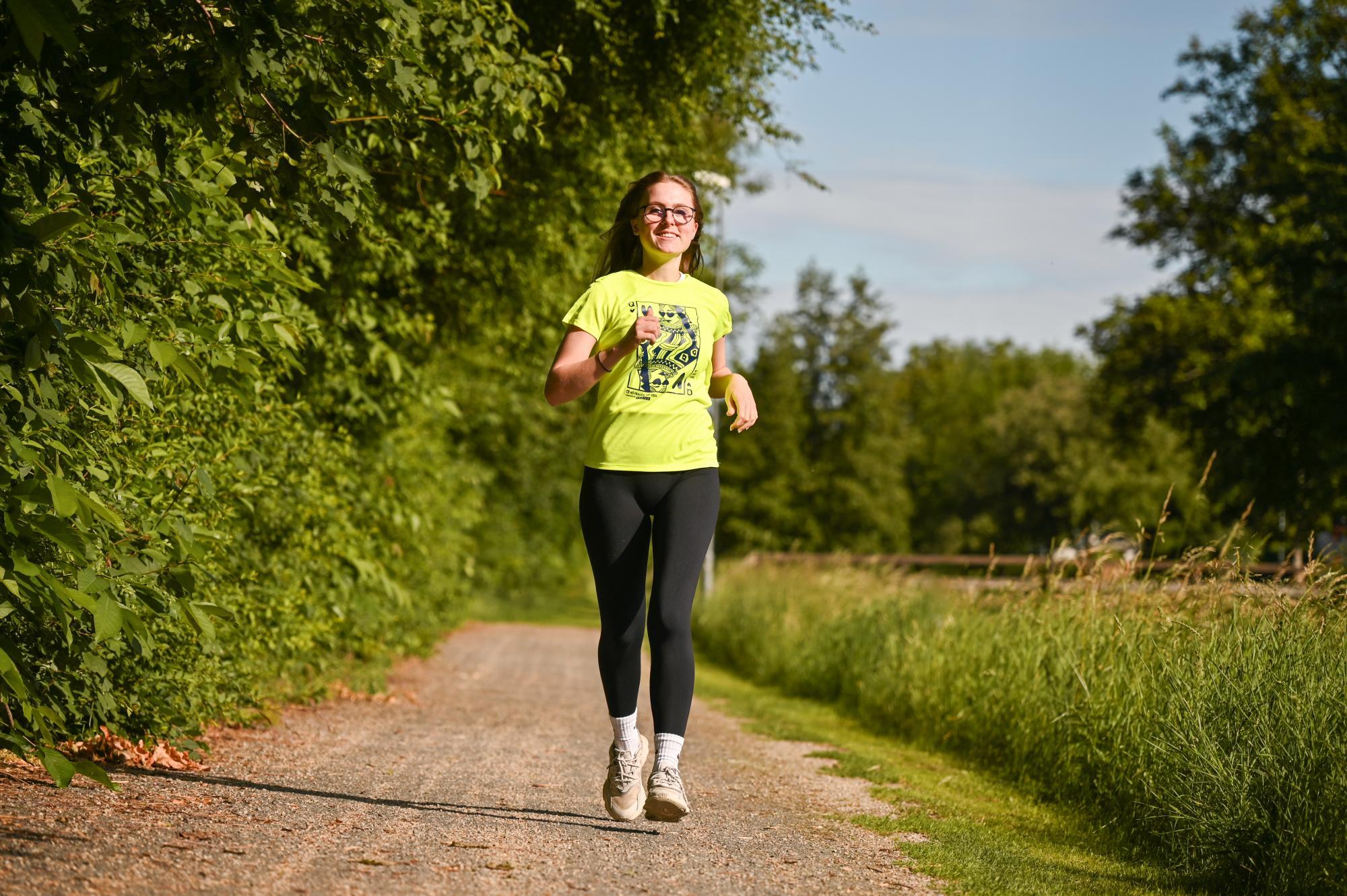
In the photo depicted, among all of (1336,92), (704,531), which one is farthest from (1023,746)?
(1336,92)

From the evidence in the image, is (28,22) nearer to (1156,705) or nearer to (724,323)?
(724,323)

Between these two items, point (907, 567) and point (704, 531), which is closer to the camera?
point (704, 531)

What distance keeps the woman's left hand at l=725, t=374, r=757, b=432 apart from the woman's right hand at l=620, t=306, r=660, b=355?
500mm

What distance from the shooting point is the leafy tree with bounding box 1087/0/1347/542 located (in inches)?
736

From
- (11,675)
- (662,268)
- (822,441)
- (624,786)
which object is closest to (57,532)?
(11,675)

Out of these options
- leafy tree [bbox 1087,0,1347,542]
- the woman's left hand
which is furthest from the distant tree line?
the woman's left hand

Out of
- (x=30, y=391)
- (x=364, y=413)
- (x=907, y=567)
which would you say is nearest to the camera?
(x=30, y=391)

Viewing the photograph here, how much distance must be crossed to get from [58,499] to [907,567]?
11.5 metres

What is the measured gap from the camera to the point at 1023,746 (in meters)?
7.86

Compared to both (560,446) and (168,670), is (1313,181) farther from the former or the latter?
(168,670)

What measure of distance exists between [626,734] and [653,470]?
40.3 inches

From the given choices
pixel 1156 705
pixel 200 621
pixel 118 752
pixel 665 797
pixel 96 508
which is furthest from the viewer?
pixel 1156 705

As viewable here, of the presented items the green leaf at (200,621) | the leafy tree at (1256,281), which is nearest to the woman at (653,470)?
the green leaf at (200,621)

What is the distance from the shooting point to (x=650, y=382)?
4855 mm
